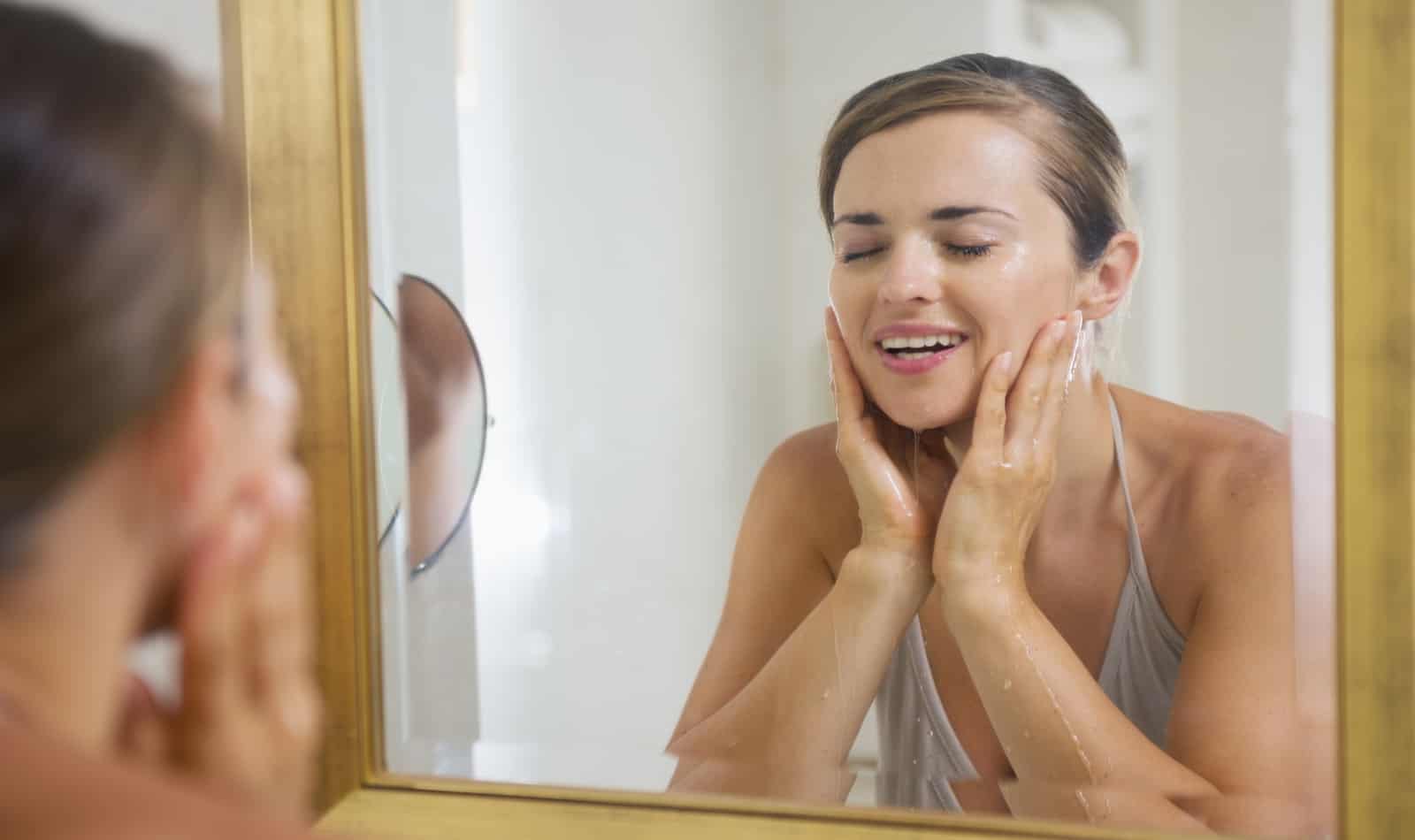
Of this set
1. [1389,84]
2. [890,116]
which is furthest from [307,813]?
[1389,84]

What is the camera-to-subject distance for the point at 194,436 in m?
0.34

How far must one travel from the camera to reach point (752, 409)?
62 centimetres

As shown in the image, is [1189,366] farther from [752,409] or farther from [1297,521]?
[752,409]

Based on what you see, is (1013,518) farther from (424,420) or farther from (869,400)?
(424,420)

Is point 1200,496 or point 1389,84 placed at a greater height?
point 1389,84

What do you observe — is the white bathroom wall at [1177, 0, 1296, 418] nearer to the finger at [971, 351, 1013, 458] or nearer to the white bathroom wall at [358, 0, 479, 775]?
the finger at [971, 351, 1013, 458]

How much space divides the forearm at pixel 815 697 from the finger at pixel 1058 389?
89mm

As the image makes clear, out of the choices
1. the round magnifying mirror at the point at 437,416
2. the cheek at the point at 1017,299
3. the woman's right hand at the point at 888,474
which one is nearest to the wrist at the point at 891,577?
the woman's right hand at the point at 888,474

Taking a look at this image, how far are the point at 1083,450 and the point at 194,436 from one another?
0.38 meters

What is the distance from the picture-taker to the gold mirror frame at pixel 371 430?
0.51m

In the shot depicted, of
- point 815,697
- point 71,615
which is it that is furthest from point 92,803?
point 815,697

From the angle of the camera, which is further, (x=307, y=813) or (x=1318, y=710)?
(x=307, y=813)

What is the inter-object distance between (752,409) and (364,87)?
0.91ft

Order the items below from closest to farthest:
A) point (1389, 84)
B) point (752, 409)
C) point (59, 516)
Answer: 1. point (59, 516)
2. point (1389, 84)
3. point (752, 409)
